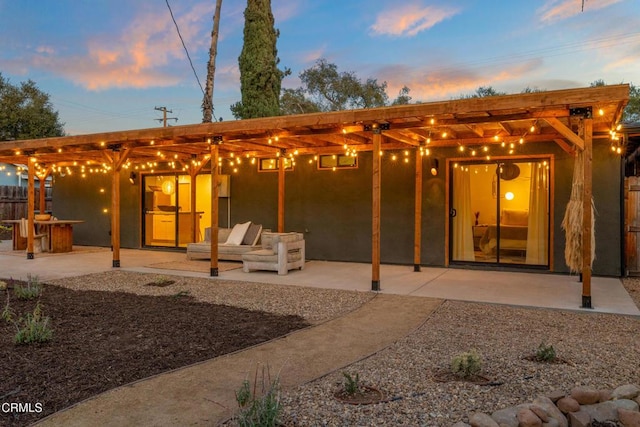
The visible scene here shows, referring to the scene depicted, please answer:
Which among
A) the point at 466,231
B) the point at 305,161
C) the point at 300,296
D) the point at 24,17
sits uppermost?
the point at 24,17

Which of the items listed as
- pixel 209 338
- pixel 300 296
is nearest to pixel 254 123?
pixel 300 296

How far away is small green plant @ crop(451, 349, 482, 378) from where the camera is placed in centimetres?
314

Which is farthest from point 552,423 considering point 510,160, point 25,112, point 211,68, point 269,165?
point 25,112

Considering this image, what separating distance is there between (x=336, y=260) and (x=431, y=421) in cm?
770

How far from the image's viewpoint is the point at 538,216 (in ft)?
27.7

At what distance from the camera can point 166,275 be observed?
805 centimetres

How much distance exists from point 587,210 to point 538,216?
126 inches

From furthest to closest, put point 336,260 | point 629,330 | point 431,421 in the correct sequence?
point 336,260, point 629,330, point 431,421

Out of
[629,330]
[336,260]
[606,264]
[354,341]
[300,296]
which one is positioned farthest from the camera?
[336,260]

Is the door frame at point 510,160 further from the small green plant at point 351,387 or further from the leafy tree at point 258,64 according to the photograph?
the leafy tree at point 258,64

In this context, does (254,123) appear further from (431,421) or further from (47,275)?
(431,421)

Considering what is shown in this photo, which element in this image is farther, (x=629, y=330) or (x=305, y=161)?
(x=305, y=161)

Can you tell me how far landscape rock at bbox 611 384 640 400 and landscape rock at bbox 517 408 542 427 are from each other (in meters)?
0.69

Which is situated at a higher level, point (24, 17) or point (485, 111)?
point (24, 17)
